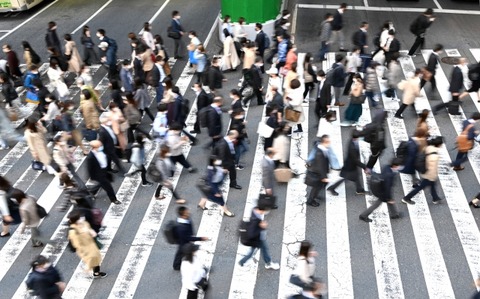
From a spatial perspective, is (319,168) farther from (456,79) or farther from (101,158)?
(456,79)

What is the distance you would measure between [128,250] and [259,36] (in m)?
8.84

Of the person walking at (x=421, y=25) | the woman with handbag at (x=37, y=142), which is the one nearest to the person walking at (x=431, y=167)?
the person walking at (x=421, y=25)

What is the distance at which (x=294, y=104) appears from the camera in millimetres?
11797

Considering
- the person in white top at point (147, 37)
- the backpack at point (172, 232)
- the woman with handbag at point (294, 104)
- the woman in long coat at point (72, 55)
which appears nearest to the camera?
the backpack at point (172, 232)

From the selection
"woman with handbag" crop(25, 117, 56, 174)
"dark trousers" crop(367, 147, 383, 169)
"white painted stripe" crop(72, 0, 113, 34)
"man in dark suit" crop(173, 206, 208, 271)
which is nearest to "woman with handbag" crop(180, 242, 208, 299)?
"man in dark suit" crop(173, 206, 208, 271)

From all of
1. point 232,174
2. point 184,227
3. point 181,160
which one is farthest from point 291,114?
point 184,227

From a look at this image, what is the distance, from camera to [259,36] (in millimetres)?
15344

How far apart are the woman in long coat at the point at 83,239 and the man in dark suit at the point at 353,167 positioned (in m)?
5.16

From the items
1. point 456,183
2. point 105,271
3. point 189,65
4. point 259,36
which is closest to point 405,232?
point 456,183

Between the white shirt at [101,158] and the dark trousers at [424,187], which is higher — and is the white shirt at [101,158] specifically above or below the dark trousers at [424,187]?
above

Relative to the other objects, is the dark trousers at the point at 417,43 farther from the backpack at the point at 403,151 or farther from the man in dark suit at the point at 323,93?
the backpack at the point at 403,151

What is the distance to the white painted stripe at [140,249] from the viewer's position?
27.7 feet

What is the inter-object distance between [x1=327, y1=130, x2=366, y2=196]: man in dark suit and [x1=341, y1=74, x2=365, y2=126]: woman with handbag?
2.47 metres

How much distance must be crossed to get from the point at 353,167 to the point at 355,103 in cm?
290
